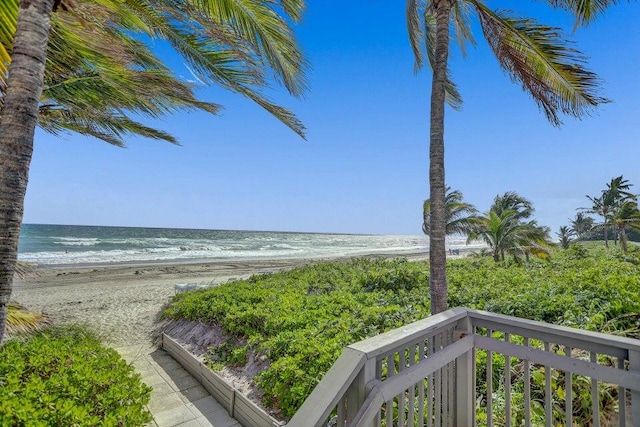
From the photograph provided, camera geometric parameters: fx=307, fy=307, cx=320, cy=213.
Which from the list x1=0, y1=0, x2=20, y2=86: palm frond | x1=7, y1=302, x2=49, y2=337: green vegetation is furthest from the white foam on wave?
x1=0, y1=0, x2=20, y2=86: palm frond

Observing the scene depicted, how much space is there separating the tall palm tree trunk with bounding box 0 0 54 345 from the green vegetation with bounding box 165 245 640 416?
106 inches

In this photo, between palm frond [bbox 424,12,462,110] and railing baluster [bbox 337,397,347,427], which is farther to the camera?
palm frond [bbox 424,12,462,110]

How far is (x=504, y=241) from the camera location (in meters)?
13.0

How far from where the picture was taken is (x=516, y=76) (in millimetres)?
4293

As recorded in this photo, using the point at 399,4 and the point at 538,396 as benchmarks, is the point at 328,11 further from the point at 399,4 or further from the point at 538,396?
the point at 538,396

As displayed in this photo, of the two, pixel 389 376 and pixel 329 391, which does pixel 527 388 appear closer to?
pixel 389 376

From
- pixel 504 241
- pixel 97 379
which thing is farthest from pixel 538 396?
pixel 504 241

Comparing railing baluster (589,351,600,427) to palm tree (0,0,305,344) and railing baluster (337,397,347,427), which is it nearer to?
railing baluster (337,397,347,427)

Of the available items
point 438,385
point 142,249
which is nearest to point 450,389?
point 438,385

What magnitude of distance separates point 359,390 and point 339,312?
163 inches

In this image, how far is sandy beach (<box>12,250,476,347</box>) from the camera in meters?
7.18

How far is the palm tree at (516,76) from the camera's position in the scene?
3.90 metres

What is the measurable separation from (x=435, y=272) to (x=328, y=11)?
6.03 m

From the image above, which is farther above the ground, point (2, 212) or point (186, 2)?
point (186, 2)
